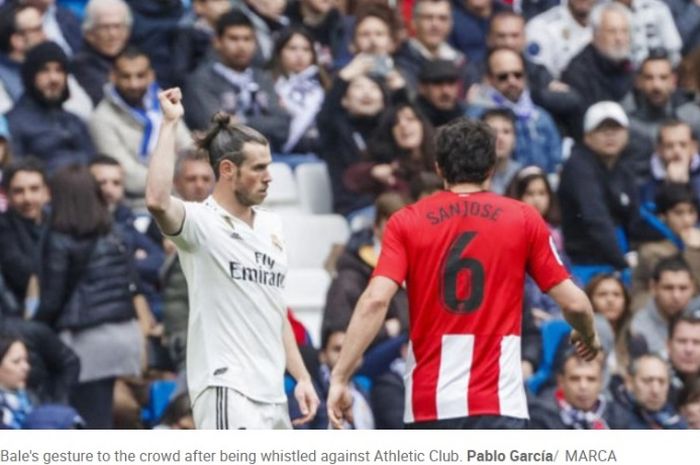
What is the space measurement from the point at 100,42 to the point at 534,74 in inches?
128

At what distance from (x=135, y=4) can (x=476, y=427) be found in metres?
7.85

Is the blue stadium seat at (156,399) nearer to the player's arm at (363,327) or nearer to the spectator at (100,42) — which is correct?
the spectator at (100,42)

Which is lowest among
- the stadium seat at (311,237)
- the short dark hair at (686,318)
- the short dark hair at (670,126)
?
the short dark hair at (686,318)

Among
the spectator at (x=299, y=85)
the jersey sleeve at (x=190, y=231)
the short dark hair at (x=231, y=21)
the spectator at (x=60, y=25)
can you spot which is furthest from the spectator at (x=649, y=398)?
the jersey sleeve at (x=190, y=231)

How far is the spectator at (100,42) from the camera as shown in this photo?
59.6 feet

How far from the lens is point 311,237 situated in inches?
707

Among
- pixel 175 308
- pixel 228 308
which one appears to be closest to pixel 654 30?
pixel 175 308

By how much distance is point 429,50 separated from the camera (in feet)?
64.5

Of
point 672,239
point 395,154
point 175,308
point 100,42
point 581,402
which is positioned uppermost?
point 100,42

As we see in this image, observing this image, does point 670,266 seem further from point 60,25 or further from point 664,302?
point 60,25

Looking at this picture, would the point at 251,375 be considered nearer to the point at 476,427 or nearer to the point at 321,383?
the point at 476,427

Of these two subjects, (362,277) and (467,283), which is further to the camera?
(362,277)

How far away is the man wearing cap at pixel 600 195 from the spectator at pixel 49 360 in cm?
405
